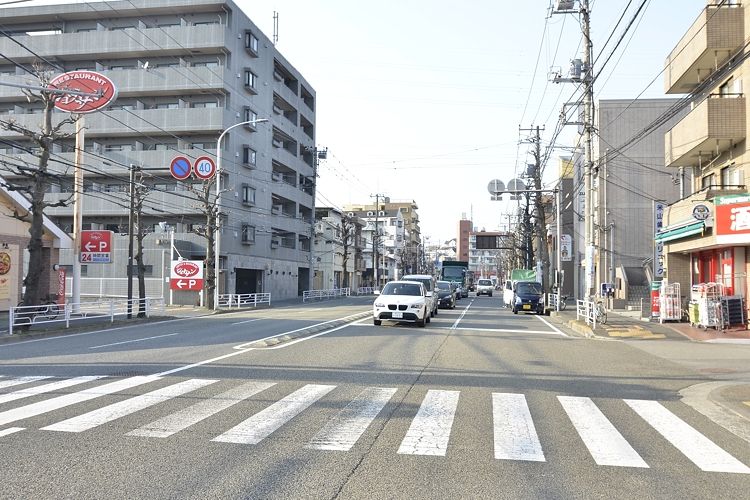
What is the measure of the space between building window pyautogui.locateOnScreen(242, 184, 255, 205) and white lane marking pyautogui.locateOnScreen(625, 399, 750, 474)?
43.9 metres

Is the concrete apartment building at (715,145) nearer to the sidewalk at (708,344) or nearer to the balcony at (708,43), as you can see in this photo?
the balcony at (708,43)

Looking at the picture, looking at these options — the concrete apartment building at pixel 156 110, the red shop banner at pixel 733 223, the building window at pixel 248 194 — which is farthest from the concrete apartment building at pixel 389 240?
the red shop banner at pixel 733 223

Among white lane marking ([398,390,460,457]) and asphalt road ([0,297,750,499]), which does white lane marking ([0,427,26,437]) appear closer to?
asphalt road ([0,297,750,499])

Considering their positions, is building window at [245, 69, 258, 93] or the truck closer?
building window at [245, 69, 258, 93]

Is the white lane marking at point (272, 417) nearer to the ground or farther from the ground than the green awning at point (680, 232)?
nearer to the ground

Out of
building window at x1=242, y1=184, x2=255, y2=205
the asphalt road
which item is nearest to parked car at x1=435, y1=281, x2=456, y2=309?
building window at x1=242, y1=184, x2=255, y2=205

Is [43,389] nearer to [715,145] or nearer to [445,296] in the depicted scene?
[715,145]

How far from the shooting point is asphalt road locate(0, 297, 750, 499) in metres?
4.93

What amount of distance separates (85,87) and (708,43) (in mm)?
22984

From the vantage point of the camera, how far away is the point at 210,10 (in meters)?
47.4

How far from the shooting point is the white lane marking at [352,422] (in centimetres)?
607

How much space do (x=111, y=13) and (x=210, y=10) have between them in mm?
8451

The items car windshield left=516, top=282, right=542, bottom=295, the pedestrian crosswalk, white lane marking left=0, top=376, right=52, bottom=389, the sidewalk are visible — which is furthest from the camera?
car windshield left=516, top=282, right=542, bottom=295

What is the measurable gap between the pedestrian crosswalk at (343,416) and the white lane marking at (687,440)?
0.01m
